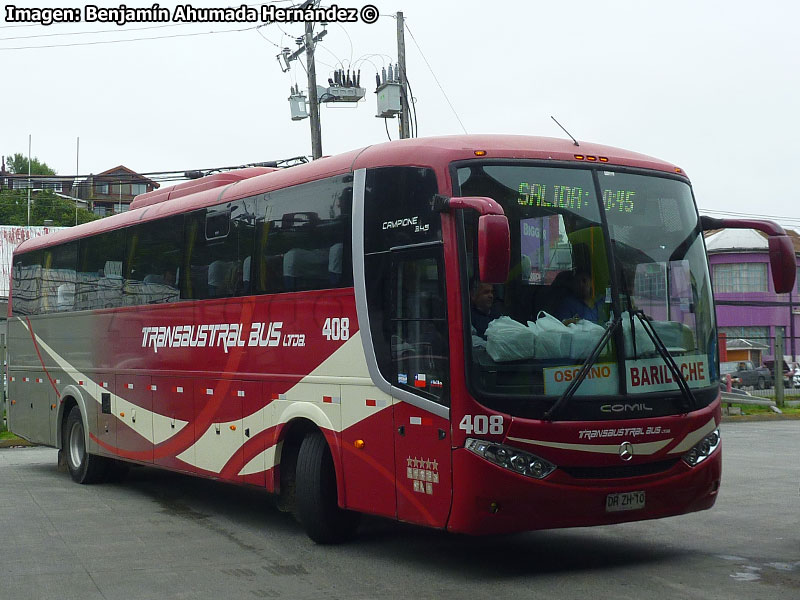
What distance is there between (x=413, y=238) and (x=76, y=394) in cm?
852

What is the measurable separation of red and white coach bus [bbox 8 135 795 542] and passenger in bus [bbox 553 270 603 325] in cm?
2

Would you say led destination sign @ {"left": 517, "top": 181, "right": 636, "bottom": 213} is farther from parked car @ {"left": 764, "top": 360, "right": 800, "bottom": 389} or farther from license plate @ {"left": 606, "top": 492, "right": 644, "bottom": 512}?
parked car @ {"left": 764, "top": 360, "right": 800, "bottom": 389}

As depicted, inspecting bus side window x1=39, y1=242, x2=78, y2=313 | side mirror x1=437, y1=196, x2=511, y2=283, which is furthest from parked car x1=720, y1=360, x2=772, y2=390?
side mirror x1=437, y1=196, x2=511, y2=283

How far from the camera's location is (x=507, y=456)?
7773 mm

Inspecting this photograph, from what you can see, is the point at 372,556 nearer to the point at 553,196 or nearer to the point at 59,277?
the point at 553,196

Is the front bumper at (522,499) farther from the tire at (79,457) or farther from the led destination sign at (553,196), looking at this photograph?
the tire at (79,457)

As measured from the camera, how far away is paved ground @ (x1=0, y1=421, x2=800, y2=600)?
25.4ft

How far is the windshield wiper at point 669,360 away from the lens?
324 inches

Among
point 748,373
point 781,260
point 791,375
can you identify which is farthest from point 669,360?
point 791,375

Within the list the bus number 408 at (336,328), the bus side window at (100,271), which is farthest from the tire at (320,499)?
the bus side window at (100,271)

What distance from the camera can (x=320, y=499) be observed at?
9445 mm

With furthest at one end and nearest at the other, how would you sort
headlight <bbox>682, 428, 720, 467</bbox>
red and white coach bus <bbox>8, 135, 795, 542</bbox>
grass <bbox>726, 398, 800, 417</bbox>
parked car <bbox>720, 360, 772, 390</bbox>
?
parked car <bbox>720, 360, 772, 390</bbox>
grass <bbox>726, 398, 800, 417</bbox>
headlight <bbox>682, 428, 720, 467</bbox>
red and white coach bus <bbox>8, 135, 795, 542</bbox>

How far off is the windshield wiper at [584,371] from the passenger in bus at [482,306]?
0.72 metres

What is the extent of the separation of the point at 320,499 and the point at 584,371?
2793 mm
